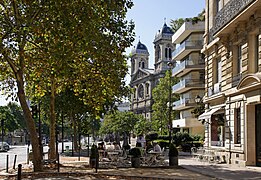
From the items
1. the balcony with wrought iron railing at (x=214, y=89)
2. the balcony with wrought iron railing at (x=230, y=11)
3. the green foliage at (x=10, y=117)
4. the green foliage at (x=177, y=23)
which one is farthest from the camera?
the green foliage at (x=10, y=117)

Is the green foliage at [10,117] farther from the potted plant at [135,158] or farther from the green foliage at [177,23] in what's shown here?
the potted plant at [135,158]

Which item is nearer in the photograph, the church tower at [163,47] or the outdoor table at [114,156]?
the outdoor table at [114,156]

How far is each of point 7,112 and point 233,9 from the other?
73.3 metres

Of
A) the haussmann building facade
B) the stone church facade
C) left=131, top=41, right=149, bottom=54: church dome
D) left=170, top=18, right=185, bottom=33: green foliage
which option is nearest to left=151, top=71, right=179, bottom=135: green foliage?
left=170, top=18, right=185, bottom=33: green foliage

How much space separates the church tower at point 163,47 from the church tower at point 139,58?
19677 mm

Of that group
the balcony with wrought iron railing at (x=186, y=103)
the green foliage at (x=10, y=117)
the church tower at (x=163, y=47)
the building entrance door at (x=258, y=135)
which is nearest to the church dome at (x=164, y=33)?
the church tower at (x=163, y=47)

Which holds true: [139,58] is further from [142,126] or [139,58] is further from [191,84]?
[191,84]

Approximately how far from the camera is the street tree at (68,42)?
60.0 ft

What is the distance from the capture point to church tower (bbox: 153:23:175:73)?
4434 inches

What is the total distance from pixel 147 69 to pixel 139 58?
11.0 metres

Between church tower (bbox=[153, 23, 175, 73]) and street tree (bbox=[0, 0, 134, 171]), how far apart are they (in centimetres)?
8865

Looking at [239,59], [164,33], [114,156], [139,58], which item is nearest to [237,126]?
[239,59]

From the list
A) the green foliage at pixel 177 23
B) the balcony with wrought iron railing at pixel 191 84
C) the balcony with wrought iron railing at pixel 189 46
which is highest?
the green foliage at pixel 177 23

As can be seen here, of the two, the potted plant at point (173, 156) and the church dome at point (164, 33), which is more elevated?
the church dome at point (164, 33)
